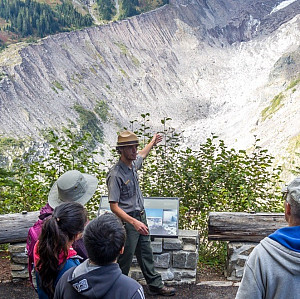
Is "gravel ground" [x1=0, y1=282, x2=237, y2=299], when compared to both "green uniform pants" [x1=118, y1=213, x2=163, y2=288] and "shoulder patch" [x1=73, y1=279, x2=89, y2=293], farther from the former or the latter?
"shoulder patch" [x1=73, y1=279, x2=89, y2=293]

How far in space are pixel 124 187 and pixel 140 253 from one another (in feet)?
2.45

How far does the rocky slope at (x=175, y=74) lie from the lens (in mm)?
41531

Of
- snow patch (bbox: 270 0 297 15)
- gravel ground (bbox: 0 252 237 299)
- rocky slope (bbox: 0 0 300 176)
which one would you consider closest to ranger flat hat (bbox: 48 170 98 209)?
gravel ground (bbox: 0 252 237 299)

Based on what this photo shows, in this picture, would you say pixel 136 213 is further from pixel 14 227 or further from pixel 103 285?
pixel 103 285

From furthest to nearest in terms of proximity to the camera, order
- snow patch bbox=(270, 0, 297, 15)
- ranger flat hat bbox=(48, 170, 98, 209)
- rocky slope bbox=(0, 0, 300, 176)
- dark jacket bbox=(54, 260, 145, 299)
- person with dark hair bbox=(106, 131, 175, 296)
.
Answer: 1. snow patch bbox=(270, 0, 297, 15)
2. rocky slope bbox=(0, 0, 300, 176)
3. person with dark hair bbox=(106, 131, 175, 296)
4. ranger flat hat bbox=(48, 170, 98, 209)
5. dark jacket bbox=(54, 260, 145, 299)

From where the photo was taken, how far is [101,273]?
2.14 m

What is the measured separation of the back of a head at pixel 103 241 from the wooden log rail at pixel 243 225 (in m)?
3.18

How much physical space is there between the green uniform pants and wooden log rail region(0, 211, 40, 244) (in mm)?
1535

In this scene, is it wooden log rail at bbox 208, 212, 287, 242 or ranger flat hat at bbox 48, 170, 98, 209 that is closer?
ranger flat hat at bbox 48, 170, 98, 209

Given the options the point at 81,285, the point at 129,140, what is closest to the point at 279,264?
the point at 81,285

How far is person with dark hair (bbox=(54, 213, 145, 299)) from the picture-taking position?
2.12 meters

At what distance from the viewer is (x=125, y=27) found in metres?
62.8

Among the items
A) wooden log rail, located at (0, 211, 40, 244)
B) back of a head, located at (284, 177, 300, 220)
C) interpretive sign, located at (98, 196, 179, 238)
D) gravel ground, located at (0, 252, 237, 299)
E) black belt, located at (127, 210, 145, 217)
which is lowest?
Result: gravel ground, located at (0, 252, 237, 299)

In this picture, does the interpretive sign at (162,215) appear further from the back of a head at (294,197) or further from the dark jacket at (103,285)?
the back of a head at (294,197)
